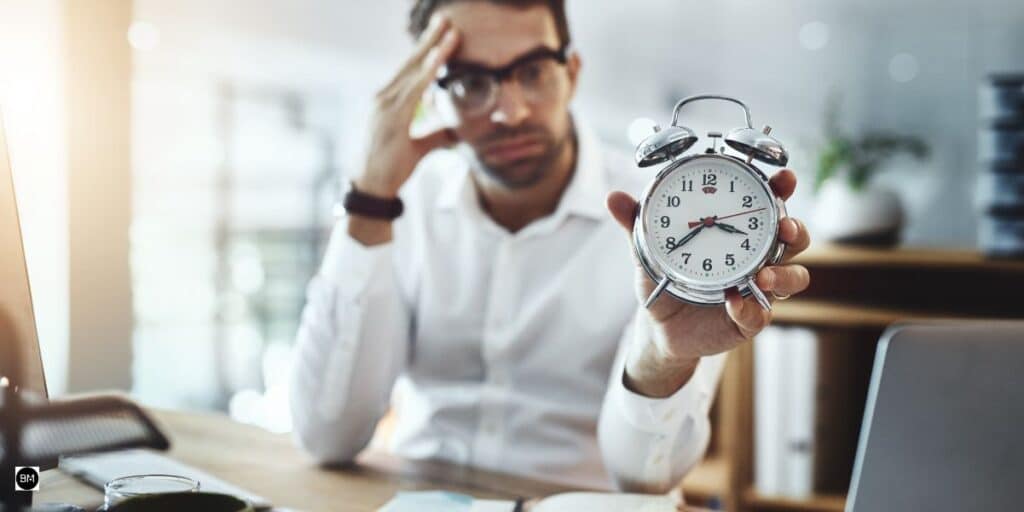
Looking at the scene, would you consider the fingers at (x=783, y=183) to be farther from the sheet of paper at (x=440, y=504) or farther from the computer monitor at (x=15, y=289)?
the computer monitor at (x=15, y=289)

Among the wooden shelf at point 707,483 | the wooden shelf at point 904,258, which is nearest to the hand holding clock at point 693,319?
the wooden shelf at point 904,258

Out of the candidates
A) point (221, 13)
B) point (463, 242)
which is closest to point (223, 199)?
point (221, 13)

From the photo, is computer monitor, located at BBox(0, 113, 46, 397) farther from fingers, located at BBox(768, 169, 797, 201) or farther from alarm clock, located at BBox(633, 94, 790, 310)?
fingers, located at BBox(768, 169, 797, 201)

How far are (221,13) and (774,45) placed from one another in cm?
197

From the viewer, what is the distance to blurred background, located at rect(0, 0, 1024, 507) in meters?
2.58

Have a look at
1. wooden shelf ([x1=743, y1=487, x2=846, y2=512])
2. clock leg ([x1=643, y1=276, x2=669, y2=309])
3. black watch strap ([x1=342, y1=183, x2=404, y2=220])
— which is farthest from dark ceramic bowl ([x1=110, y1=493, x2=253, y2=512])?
wooden shelf ([x1=743, y1=487, x2=846, y2=512])

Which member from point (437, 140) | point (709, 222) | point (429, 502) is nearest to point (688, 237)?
point (709, 222)

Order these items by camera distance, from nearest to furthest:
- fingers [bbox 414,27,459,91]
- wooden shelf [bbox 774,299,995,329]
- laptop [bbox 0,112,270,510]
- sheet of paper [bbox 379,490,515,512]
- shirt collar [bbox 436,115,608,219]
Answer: laptop [bbox 0,112,270,510], sheet of paper [bbox 379,490,515,512], fingers [bbox 414,27,459,91], shirt collar [bbox 436,115,608,219], wooden shelf [bbox 774,299,995,329]

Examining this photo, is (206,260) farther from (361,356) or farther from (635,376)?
(635,376)

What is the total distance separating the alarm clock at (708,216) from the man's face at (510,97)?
63 centimetres

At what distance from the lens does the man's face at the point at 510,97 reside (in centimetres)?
159

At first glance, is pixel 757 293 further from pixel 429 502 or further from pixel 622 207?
pixel 429 502

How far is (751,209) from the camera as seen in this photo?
965 mm

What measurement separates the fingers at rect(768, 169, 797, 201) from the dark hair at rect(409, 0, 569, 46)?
775mm
